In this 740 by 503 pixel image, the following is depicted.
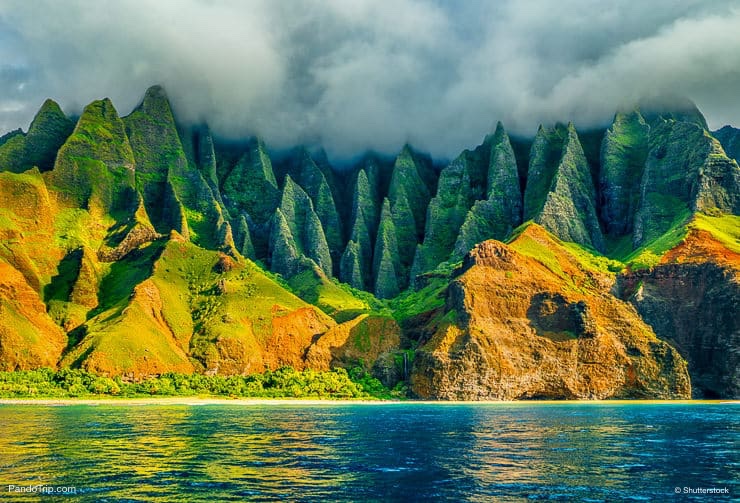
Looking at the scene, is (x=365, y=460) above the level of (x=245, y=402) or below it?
above

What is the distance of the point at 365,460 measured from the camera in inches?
2611

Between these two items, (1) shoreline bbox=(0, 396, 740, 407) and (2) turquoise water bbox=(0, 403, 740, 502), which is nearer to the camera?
(2) turquoise water bbox=(0, 403, 740, 502)

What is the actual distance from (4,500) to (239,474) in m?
17.5

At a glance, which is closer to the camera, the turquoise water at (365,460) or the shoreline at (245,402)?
the turquoise water at (365,460)

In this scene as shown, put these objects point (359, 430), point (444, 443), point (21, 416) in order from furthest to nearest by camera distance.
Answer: point (21, 416), point (359, 430), point (444, 443)

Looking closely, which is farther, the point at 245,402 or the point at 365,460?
the point at 245,402

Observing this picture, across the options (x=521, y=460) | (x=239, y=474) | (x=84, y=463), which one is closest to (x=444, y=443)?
(x=521, y=460)

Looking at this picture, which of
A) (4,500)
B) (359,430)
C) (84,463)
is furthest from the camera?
(359,430)

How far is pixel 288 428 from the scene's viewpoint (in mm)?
101250

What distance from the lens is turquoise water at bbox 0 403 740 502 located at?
163 ft

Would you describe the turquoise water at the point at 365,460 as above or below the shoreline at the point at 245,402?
above

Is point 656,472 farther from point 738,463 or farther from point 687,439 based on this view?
point 687,439

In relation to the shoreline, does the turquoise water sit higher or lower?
higher

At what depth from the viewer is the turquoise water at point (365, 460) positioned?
163 feet
